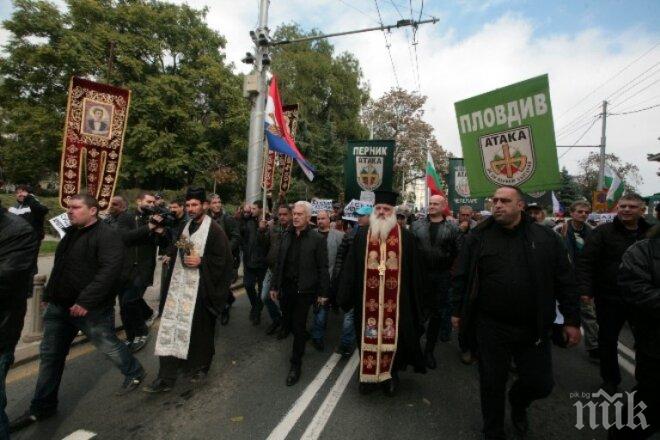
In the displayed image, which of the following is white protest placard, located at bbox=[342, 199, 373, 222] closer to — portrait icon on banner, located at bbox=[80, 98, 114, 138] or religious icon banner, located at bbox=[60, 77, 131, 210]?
religious icon banner, located at bbox=[60, 77, 131, 210]

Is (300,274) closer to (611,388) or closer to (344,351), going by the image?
(344,351)

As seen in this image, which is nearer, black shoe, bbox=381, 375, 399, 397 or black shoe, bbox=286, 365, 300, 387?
black shoe, bbox=381, 375, 399, 397

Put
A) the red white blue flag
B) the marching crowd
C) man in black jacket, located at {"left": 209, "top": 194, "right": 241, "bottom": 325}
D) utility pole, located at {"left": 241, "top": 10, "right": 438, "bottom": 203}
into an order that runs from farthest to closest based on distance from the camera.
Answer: utility pole, located at {"left": 241, "top": 10, "right": 438, "bottom": 203} < the red white blue flag < man in black jacket, located at {"left": 209, "top": 194, "right": 241, "bottom": 325} < the marching crowd

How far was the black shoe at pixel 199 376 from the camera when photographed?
393cm

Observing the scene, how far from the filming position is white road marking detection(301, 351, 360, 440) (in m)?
3.05

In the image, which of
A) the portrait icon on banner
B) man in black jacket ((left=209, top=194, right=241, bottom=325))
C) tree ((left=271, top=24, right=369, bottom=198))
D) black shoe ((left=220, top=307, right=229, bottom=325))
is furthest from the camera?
tree ((left=271, top=24, right=369, bottom=198))

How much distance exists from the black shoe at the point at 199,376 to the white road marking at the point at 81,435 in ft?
3.43

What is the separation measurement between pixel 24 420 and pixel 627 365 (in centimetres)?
627

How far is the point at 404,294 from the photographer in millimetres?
3781

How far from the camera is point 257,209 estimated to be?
7227 mm

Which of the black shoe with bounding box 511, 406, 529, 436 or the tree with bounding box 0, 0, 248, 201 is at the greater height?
the tree with bounding box 0, 0, 248, 201

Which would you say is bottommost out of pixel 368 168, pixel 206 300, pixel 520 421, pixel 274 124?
pixel 520 421

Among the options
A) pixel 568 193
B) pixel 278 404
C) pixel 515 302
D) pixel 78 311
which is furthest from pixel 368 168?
pixel 568 193

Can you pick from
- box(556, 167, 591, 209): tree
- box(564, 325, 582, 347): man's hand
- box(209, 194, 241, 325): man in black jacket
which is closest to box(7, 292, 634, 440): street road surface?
box(564, 325, 582, 347): man's hand
